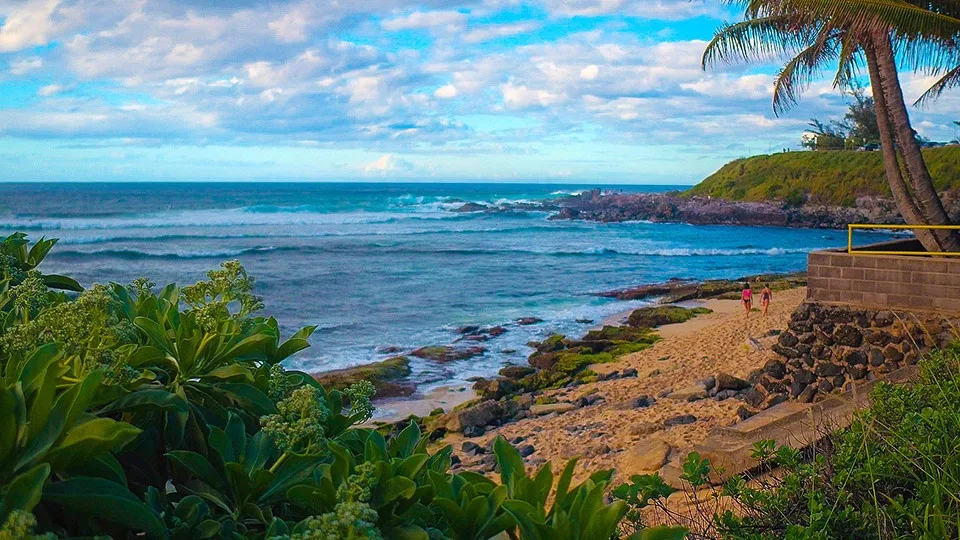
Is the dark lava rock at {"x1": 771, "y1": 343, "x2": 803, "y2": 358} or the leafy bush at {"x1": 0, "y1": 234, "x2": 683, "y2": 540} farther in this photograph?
the dark lava rock at {"x1": 771, "y1": 343, "x2": 803, "y2": 358}

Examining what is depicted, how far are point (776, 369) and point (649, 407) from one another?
192cm

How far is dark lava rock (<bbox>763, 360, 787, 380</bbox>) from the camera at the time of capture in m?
10.3

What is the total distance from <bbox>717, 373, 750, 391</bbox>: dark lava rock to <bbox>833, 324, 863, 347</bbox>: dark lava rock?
6.88 feet

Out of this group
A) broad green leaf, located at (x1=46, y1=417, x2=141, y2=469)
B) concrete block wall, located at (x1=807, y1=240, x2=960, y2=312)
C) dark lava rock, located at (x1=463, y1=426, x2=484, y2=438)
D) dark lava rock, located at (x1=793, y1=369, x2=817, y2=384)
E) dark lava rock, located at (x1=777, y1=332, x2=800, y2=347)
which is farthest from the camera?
dark lava rock, located at (x1=463, y1=426, x2=484, y2=438)

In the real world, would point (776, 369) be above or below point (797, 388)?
above

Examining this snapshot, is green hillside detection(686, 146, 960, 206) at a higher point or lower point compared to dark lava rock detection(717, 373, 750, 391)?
higher

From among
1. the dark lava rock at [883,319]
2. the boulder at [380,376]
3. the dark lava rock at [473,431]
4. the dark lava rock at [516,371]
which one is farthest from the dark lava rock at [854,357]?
the boulder at [380,376]

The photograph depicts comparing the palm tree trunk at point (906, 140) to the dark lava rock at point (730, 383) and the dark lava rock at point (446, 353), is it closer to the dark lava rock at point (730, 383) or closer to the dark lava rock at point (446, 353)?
the dark lava rock at point (730, 383)

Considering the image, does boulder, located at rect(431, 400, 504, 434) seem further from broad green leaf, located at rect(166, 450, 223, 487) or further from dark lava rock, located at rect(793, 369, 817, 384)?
broad green leaf, located at rect(166, 450, 223, 487)

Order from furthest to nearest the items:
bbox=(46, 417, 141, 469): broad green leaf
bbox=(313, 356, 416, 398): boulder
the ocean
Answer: the ocean, bbox=(313, 356, 416, 398): boulder, bbox=(46, 417, 141, 469): broad green leaf

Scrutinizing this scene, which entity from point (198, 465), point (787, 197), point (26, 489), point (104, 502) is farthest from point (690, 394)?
point (787, 197)

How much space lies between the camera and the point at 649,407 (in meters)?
11.5

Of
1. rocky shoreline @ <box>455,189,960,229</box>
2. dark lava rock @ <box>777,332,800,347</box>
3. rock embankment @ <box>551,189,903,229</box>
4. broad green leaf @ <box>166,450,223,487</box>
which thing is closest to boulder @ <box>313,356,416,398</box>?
dark lava rock @ <box>777,332,800,347</box>

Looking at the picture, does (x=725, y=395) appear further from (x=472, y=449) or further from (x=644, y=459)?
(x=472, y=449)
